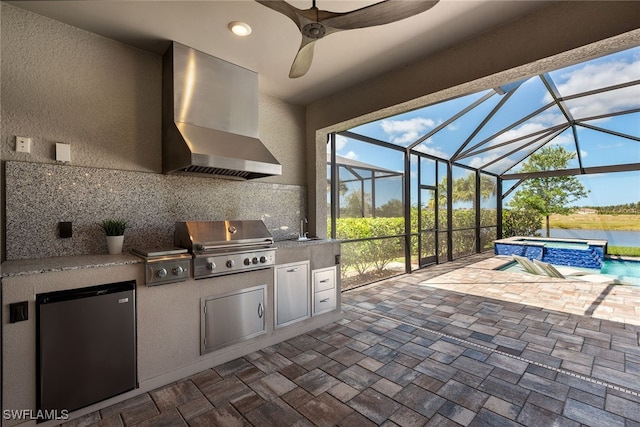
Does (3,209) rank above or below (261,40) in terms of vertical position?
below

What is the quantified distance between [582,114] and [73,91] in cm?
900

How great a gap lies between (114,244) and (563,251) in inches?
413

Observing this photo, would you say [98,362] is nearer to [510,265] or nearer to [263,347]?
[263,347]

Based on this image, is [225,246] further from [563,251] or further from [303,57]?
[563,251]

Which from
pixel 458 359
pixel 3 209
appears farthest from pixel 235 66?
pixel 458 359

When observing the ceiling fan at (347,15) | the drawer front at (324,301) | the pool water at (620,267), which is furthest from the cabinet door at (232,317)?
the pool water at (620,267)

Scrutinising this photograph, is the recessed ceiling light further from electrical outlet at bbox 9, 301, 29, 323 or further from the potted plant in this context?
electrical outlet at bbox 9, 301, 29, 323

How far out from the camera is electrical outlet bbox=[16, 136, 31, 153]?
6.77 ft

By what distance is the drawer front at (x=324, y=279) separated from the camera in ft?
10.6

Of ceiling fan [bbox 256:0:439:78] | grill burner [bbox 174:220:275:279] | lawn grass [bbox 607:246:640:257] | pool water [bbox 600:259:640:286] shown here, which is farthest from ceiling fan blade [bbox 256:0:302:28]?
lawn grass [bbox 607:246:640:257]

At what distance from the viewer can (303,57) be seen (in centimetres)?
191

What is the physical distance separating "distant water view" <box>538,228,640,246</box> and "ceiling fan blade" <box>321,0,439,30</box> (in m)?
10.5

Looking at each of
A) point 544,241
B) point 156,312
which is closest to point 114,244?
point 156,312

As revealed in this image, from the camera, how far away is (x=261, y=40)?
8.15 ft
